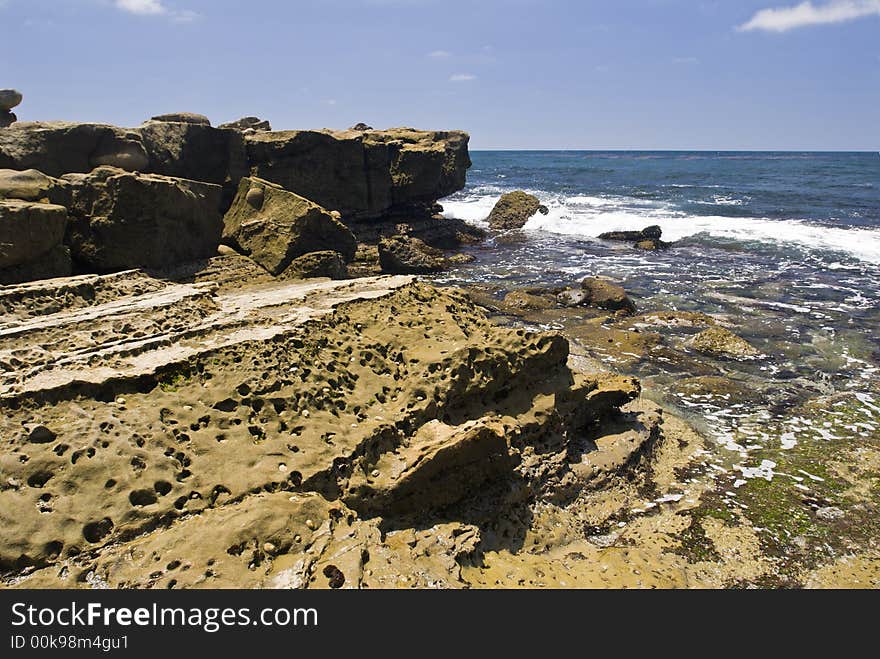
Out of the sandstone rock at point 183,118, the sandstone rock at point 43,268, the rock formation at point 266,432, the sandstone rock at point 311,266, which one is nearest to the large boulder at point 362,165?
the sandstone rock at point 183,118

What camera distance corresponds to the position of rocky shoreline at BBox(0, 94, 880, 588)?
491 centimetres

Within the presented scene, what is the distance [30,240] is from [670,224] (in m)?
35.8

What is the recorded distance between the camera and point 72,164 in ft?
48.8

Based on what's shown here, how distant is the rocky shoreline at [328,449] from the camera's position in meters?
4.91

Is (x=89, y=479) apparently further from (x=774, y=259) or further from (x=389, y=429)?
(x=774, y=259)

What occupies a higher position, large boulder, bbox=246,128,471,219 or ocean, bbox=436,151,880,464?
large boulder, bbox=246,128,471,219

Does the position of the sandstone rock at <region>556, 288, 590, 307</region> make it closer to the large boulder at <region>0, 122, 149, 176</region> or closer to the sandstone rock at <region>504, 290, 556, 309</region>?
the sandstone rock at <region>504, 290, 556, 309</region>

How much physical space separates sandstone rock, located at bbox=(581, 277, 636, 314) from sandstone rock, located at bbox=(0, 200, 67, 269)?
14167 millimetres

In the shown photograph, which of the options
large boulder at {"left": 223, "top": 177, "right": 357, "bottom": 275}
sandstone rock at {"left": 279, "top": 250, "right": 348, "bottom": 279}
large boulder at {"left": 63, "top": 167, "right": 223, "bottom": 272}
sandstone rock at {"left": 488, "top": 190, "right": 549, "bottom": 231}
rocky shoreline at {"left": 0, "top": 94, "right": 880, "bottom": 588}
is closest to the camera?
rocky shoreline at {"left": 0, "top": 94, "right": 880, "bottom": 588}

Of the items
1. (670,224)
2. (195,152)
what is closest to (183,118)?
(195,152)

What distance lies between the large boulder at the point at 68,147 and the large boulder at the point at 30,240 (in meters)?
4.63

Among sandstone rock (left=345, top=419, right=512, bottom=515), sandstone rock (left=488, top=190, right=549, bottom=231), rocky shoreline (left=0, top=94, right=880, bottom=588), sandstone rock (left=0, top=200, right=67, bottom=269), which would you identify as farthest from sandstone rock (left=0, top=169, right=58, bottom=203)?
sandstone rock (left=488, top=190, right=549, bottom=231)

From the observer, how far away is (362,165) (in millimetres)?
26656

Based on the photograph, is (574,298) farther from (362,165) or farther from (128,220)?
(362,165)
